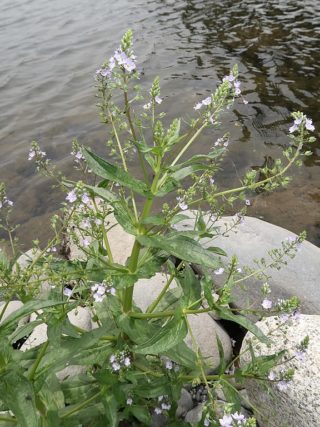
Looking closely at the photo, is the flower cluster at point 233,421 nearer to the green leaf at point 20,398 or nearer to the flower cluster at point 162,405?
the green leaf at point 20,398

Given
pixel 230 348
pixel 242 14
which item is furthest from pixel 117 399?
pixel 242 14

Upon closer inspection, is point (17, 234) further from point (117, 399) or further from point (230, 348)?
point (117, 399)

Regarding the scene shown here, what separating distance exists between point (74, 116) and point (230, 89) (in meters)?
7.33

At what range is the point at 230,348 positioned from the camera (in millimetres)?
4469

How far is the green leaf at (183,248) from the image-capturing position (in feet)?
8.11

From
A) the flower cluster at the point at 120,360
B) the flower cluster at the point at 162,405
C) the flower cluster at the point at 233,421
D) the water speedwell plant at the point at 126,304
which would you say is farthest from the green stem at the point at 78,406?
the flower cluster at the point at 233,421

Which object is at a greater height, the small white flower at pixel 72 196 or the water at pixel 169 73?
the small white flower at pixel 72 196

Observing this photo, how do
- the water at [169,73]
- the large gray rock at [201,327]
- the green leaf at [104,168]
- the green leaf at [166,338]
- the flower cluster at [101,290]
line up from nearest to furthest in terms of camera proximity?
the green leaf at [166,338]
the flower cluster at [101,290]
the green leaf at [104,168]
the large gray rock at [201,327]
the water at [169,73]

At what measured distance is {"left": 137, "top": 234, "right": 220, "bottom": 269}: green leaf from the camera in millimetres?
2473

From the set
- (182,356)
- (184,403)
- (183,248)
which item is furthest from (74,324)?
(183,248)

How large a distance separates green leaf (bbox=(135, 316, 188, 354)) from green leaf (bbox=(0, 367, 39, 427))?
2.01 ft

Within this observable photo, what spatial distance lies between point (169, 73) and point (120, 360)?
31.3 ft

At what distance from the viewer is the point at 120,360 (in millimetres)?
2783

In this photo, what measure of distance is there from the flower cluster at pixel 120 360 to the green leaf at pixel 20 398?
554mm
